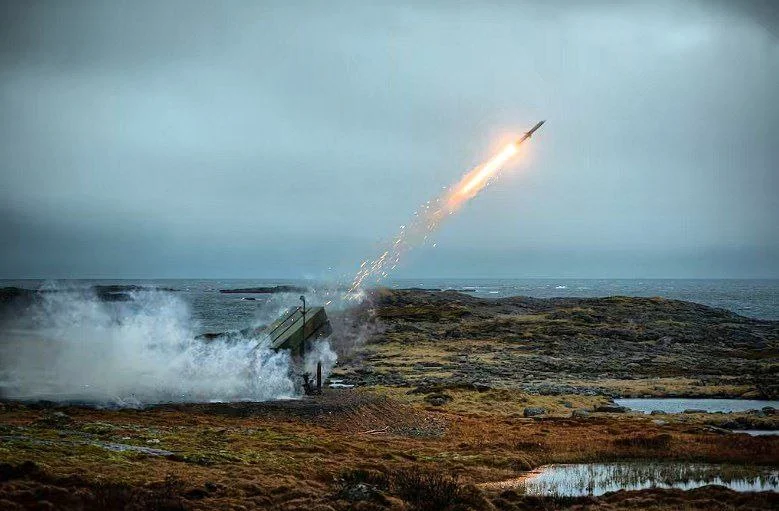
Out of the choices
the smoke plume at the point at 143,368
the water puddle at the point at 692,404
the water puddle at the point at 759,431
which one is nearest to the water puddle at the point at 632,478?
the water puddle at the point at 759,431

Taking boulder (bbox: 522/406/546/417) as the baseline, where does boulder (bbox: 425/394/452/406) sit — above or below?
below

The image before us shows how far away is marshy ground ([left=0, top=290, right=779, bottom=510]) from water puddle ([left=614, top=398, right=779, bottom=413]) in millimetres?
1096

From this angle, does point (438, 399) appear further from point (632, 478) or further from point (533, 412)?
point (632, 478)

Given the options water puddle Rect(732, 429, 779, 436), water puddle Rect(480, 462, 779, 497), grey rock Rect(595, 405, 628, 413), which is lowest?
grey rock Rect(595, 405, 628, 413)

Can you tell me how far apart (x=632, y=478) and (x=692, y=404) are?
1634cm

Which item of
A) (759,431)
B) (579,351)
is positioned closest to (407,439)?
(759,431)

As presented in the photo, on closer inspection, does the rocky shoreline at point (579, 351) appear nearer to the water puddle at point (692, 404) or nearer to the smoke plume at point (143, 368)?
the water puddle at point (692, 404)

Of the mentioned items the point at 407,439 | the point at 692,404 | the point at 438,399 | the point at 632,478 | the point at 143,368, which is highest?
the point at 143,368

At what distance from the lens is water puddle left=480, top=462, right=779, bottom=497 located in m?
16.7

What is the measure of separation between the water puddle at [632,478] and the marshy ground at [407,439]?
0.63 meters

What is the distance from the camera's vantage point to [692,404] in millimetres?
32312

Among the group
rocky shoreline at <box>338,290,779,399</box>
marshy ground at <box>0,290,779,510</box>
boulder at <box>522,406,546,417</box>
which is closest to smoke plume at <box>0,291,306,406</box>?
marshy ground at <box>0,290,779,510</box>

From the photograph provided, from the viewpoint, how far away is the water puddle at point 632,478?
16.7m

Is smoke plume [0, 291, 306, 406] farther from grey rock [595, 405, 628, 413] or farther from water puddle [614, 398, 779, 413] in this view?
water puddle [614, 398, 779, 413]
